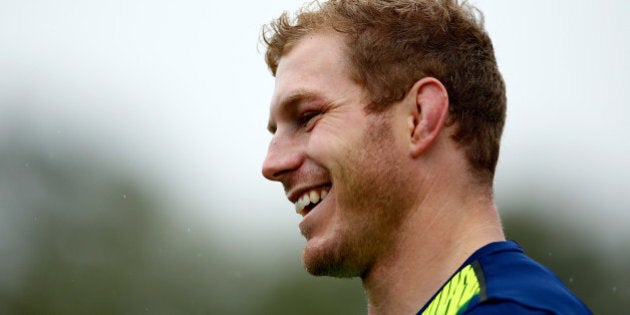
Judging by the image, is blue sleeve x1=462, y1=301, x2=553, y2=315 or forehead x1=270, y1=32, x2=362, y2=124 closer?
blue sleeve x1=462, y1=301, x2=553, y2=315

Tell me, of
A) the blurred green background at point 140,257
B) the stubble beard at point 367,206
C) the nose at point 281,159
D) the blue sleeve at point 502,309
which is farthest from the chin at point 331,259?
the blurred green background at point 140,257

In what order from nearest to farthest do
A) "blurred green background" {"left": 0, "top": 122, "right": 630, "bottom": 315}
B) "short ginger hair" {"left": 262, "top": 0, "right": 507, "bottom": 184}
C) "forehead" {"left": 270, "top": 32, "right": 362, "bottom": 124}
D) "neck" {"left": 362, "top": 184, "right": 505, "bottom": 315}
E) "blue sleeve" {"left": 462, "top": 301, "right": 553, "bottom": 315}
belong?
"blue sleeve" {"left": 462, "top": 301, "right": 553, "bottom": 315}, "neck" {"left": 362, "top": 184, "right": 505, "bottom": 315}, "short ginger hair" {"left": 262, "top": 0, "right": 507, "bottom": 184}, "forehead" {"left": 270, "top": 32, "right": 362, "bottom": 124}, "blurred green background" {"left": 0, "top": 122, "right": 630, "bottom": 315}

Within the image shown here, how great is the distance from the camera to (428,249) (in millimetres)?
3848

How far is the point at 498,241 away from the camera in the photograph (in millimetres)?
3729

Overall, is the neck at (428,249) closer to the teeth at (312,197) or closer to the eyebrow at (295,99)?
the teeth at (312,197)

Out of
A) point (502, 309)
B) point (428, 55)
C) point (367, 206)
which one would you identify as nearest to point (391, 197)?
point (367, 206)

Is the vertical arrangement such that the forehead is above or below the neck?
above

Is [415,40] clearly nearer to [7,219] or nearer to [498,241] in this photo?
[498,241]

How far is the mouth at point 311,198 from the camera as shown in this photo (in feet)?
13.4

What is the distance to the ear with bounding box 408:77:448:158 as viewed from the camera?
3.95m

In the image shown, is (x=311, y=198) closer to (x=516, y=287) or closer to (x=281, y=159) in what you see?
(x=281, y=159)

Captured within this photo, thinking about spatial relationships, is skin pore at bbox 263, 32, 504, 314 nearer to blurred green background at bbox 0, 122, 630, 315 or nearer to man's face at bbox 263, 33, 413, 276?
man's face at bbox 263, 33, 413, 276

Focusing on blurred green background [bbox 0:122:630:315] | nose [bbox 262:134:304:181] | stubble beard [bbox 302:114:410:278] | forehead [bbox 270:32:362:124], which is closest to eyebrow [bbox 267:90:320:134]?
forehead [bbox 270:32:362:124]

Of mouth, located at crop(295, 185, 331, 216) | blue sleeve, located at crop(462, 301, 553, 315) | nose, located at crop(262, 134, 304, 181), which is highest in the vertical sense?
nose, located at crop(262, 134, 304, 181)
